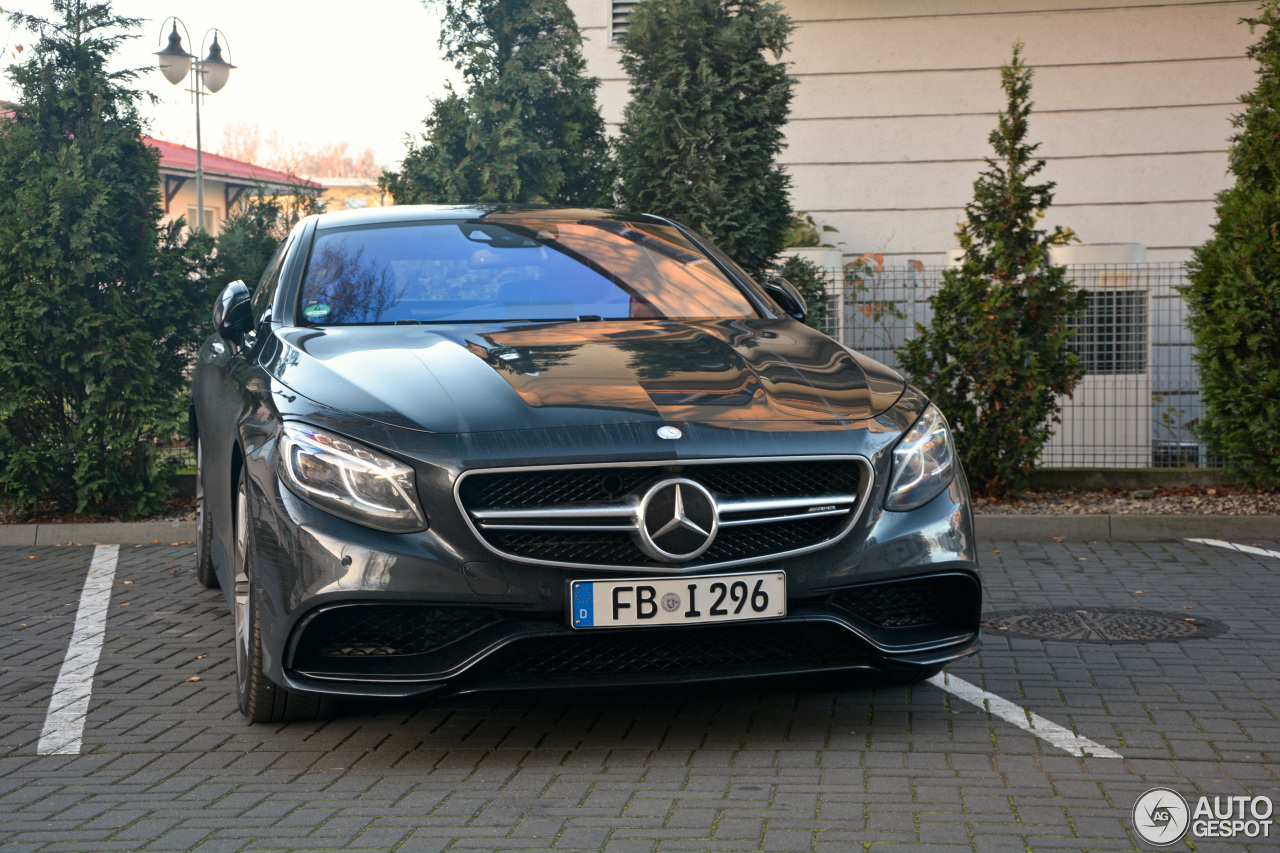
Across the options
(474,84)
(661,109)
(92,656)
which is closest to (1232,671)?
(92,656)

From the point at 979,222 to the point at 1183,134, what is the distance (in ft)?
20.9

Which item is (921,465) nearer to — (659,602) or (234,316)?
(659,602)

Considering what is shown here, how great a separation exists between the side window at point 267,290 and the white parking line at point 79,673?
1.44m

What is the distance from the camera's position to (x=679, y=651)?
3619mm

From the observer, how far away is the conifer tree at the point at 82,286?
8570mm

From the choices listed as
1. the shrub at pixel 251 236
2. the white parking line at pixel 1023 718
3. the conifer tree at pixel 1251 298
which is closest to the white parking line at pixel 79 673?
the white parking line at pixel 1023 718

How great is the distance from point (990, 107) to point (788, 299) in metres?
9.49

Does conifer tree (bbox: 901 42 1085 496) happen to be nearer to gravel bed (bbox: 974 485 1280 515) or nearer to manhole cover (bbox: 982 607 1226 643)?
gravel bed (bbox: 974 485 1280 515)

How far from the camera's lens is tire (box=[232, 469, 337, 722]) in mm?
3877

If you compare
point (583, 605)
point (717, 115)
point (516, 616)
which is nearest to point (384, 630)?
point (516, 616)

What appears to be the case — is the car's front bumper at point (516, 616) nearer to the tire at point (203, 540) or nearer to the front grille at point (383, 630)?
the front grille at point (383, 630)

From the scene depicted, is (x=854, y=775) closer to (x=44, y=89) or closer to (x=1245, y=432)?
(x=1245, y=432)

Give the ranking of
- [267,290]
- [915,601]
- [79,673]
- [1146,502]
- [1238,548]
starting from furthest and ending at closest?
[1146,502]
[1238,548]
[267,290]
[79,673]
[915,601]

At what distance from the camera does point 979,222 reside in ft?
29.1
